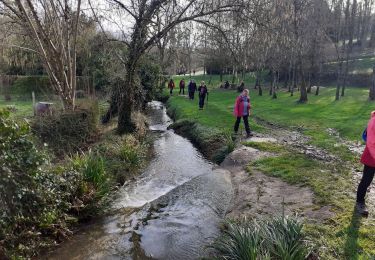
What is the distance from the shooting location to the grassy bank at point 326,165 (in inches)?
204

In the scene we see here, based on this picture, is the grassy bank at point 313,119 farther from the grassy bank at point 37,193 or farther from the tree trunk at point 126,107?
the grassy bank at point 37,193

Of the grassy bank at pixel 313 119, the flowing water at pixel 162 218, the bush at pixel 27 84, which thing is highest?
the bush at pixel 27 84

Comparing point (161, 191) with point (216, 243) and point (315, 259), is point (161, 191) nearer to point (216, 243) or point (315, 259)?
point (216, 243)

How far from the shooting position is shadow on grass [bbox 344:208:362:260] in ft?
15.8

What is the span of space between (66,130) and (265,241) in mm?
8921

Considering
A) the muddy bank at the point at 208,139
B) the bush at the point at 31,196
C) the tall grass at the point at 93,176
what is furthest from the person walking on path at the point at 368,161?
the muddy bank at the point at 208,139

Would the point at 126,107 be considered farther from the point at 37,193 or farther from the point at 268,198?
the point at 37,193

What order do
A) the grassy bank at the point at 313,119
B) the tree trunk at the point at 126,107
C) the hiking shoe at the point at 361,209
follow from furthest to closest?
1. the tree trunk at the point at 126,107
2. the grassy bank at the point at 313,119
3. the hiking shoe at the point at 361,209

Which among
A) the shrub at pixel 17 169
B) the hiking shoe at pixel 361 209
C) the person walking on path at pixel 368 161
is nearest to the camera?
the shrub at pixel 17 169

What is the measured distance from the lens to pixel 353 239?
5.20 meters

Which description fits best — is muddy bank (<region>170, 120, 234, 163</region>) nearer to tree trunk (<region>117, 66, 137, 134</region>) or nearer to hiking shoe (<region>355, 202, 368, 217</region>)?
tree trunk (<region>117, 66, 137, 134</region>)

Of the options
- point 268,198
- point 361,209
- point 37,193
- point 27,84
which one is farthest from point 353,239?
point 27,84

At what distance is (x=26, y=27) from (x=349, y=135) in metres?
13.2

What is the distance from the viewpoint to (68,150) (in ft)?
36.3
